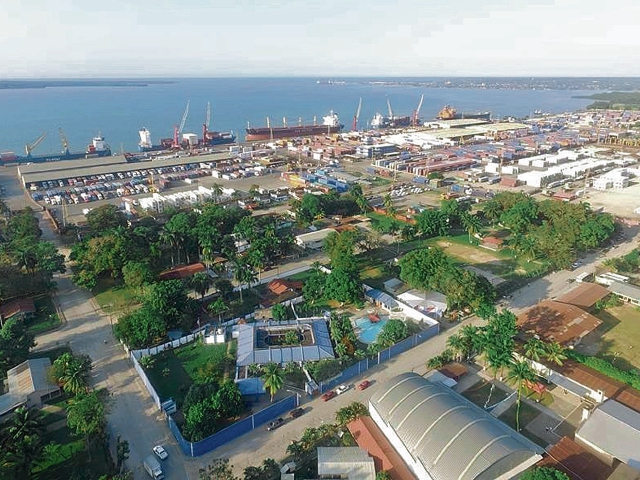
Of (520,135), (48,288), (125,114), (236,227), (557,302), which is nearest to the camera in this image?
(557,302)

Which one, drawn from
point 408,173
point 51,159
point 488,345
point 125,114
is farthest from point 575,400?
point 125,114

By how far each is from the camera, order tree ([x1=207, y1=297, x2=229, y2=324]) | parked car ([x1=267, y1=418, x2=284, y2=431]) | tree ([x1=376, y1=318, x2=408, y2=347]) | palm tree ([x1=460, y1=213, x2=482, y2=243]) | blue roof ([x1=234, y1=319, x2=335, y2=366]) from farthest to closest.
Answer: palm tree ([x1=460, y1=213, x2=482, y2=243])
tree ([x1=207, y1=297, x2=229, y2=324])
tree ([x1=376, y1=318, x2=408, y2=347])
blue roof ([x1=234, y1=319, x2=335, y2=366])
parked car ([x1=267, y1=418, x2=284, y2=431])

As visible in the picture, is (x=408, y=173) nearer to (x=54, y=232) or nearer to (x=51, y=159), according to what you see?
(x=54, y=232)

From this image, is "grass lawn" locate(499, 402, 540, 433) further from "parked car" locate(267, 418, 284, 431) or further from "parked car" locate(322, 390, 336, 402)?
"parked car" locate(267, 418, 284, 431)

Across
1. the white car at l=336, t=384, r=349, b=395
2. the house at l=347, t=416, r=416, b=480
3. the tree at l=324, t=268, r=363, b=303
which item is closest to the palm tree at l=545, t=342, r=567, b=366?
the house at l=347, t=416, r=416, b=480

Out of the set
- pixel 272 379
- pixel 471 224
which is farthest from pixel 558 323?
pixel 272 379

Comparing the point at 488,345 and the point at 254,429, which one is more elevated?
the point at 488,345
